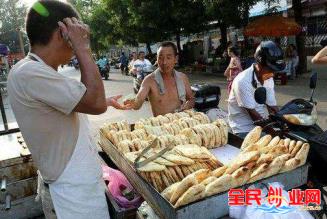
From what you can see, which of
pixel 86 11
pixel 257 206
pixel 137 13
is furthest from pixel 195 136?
pixel 86 11

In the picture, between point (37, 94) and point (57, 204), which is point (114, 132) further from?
point (37, 94)

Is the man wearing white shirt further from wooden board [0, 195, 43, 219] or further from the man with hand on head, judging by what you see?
the man with hand on head

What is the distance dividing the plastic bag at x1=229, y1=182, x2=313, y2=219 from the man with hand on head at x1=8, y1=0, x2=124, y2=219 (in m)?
0.88

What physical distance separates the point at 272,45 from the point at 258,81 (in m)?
0.46

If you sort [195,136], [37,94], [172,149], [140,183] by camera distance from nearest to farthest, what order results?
[37,94], [140,183], [172,149], [195,136]

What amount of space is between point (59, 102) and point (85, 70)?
0.78ft

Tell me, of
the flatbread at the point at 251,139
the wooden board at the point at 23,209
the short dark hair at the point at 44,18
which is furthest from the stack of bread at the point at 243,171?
the wooden board at the point at 23,209

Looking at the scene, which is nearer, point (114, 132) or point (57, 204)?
point (57, 204)

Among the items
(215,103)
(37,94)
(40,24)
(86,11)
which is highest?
(86,11)

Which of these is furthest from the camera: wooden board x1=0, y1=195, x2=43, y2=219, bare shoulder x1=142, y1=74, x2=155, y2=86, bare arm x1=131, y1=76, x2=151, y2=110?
bare shoulder x1=142, y1=74, x2=155, y2=86

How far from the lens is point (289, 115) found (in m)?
2.96

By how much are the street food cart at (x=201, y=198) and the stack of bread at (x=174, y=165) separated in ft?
0.12

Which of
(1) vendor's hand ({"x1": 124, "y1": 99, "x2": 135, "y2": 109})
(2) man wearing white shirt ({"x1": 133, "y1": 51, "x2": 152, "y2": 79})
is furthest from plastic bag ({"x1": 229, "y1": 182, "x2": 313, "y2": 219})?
(2) man wearing white shirt ({"x1": 133, "y1": 51, "x2": 152, "y2": 79})

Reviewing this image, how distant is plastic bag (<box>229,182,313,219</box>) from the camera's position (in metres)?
1.85
